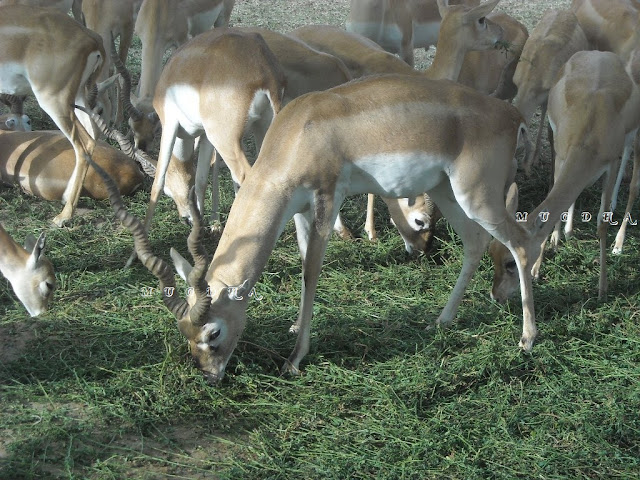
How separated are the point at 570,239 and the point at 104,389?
353 centimetres

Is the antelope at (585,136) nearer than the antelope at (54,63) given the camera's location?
Yes

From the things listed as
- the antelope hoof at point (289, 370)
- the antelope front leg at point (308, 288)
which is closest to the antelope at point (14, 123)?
the antelope front leg at point (308, 288)

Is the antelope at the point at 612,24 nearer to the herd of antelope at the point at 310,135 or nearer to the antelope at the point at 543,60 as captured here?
the herd of antelope at the point at 310,135

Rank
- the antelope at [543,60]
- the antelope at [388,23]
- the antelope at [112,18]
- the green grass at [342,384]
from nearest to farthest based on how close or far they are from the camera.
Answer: the green grass at [342,384] < the antelope at [543,60] < the antelope at [112,18] < the antelope at [388,23]

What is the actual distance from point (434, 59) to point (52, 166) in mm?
3185

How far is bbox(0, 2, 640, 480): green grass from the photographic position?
4051 mm

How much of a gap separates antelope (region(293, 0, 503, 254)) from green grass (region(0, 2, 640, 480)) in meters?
0.27

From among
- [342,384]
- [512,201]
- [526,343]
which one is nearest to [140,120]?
[512,201]

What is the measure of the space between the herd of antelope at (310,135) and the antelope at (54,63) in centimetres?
1

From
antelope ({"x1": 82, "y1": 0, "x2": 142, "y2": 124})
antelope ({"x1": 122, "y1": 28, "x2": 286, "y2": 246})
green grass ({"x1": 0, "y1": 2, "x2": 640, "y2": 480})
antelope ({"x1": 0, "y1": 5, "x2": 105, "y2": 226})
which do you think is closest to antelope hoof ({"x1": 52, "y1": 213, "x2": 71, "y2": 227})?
antelope ({"x1": 0, "y1": 5, "x2": 105, "y2": 226})

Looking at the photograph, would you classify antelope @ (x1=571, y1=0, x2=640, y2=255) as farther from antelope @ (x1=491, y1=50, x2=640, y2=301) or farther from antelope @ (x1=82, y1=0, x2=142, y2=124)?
antelope @ (x1=82, y1=0, x2=142, y2=124)

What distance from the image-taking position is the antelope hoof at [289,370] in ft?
15.5

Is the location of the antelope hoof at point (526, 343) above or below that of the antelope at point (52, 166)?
above

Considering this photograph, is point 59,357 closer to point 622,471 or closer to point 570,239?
point 622,471
